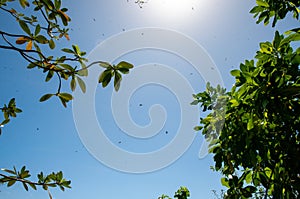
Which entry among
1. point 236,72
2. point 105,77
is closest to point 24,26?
point 105,77

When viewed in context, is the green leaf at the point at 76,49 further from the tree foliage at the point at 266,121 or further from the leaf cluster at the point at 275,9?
the leaf cluster at the point at 275,9

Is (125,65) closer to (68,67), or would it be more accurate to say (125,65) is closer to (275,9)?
(68,67)

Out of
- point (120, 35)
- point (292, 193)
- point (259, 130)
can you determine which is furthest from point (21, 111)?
point (120, 35)

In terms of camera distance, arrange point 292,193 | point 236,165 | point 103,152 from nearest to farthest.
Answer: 1. point 292,193
2. point 236,165
3. point 103,152

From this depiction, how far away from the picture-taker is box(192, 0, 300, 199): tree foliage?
2.06 metres

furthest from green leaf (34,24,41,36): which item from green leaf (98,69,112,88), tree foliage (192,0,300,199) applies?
tree foliage (192,0,300,199)

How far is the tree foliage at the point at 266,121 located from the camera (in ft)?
6.77

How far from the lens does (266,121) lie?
8.20 feet

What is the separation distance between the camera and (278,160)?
2.31 m

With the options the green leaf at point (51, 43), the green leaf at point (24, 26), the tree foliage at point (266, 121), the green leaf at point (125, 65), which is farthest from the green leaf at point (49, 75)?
the tree foliage at point (266, 121)

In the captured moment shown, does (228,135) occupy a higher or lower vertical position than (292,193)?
higher

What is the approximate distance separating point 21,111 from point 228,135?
209 cm

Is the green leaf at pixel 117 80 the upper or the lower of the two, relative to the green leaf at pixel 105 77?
lower

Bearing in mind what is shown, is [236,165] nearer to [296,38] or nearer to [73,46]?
[296,38]
